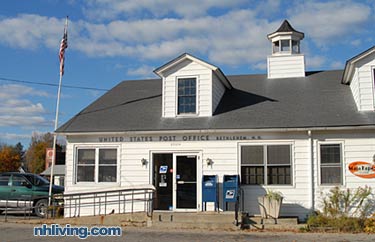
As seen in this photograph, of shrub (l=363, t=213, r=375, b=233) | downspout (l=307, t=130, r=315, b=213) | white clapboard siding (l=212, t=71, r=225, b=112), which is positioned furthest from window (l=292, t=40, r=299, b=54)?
shrub (l=363, t=213, r=375, b=233)

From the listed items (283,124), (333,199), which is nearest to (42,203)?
(283,124)

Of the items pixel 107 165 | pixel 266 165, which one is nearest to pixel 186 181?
pixel 266 165

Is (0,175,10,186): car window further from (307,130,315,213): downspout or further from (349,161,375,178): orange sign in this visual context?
(349,161,375,178): orange sign

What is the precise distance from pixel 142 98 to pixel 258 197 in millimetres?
7394

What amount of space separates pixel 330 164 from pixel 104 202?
8.59 meters

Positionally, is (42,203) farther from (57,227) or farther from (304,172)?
(304,172)

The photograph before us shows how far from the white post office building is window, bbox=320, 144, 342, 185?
0.11 feet

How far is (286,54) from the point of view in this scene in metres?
21.0

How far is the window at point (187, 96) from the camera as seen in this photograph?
17.8 meters

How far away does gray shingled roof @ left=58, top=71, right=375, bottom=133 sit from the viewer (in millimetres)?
16359

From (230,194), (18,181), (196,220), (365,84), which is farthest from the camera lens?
(18,181)

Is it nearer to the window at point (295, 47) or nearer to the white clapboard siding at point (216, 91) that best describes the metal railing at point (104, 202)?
the white clapboard siding at point (216, 91)

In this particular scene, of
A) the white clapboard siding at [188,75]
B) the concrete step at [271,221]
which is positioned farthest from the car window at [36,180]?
the concrete step at [271,221]

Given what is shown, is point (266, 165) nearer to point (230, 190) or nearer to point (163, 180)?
point (230, 190)
